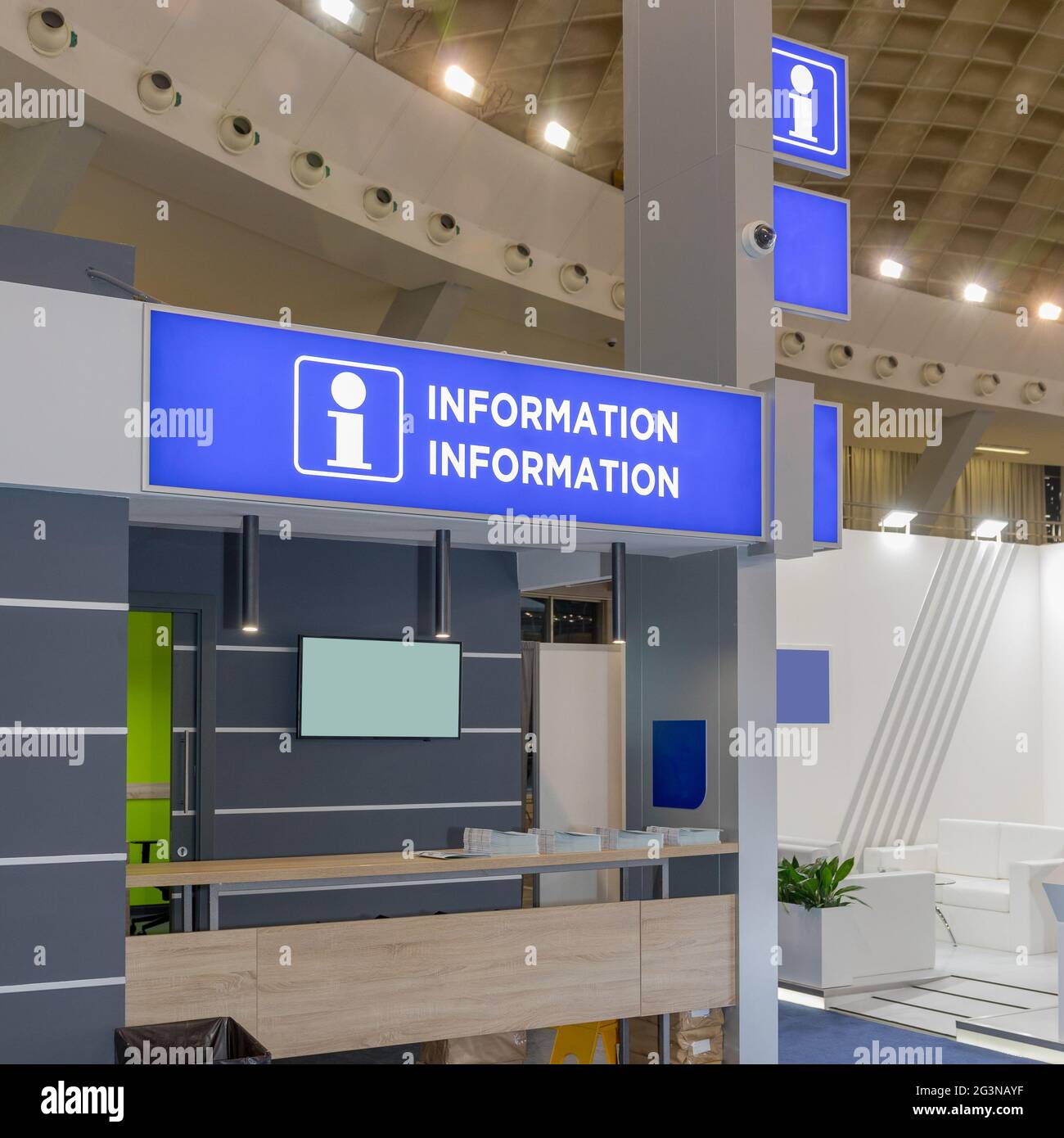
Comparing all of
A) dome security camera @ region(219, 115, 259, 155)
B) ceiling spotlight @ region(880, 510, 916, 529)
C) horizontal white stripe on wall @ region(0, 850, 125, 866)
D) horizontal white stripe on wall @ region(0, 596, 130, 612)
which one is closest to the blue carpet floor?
horizontal white stripe on wall @ region(0, 850, 125, 866)

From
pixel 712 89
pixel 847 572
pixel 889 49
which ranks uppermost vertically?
pixel 889 49

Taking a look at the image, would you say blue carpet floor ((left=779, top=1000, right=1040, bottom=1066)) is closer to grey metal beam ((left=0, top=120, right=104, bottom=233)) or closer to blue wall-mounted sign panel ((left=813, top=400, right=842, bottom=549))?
blue wall-mounted sign panel ((left=813, top=400, right=842, bottom=549))

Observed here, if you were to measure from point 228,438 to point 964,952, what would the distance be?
7181 millimetres

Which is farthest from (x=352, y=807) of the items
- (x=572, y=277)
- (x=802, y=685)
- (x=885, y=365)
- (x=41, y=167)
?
(x=885, y=365)

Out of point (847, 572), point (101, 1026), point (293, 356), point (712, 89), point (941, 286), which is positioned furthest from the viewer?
point (941, 286)

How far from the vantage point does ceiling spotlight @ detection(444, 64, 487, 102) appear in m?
10.9

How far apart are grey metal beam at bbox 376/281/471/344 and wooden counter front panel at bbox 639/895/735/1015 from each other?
647cm

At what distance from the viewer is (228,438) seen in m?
3.94

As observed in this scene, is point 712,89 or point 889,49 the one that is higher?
point 889,49

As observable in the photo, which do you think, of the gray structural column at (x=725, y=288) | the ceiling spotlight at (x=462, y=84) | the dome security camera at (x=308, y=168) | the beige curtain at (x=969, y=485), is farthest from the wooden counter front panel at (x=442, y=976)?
the beige curtain at (x=969, y=485)

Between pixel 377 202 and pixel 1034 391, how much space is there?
9593 millimetres

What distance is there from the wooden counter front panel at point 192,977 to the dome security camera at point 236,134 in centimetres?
571

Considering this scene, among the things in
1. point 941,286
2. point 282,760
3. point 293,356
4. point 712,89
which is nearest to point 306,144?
point 712,89

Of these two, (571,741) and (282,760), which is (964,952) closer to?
(571,741)
